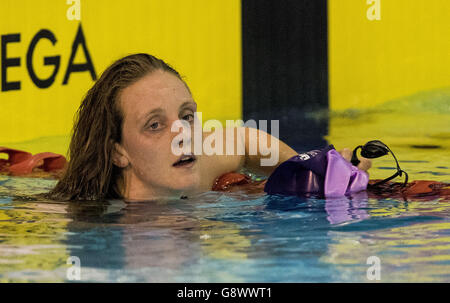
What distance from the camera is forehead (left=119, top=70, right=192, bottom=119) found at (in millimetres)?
2941

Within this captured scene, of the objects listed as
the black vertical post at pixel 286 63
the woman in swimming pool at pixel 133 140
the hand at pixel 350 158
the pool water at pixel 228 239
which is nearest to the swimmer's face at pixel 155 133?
the woman in swimming pool at pixel 133 140

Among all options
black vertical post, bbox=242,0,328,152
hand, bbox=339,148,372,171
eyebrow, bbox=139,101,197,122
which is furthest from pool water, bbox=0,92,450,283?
black vertical post, bbox=242,0,328,152

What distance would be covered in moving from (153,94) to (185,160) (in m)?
0.28

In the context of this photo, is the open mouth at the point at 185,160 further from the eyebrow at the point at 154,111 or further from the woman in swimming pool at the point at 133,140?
the eyebrow at the point at 154,111

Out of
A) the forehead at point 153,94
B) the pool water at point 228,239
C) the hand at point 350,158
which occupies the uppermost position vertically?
the forehead at point 153,94

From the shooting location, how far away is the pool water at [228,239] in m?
1.85

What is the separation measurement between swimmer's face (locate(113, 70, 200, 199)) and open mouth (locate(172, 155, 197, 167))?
0.01m

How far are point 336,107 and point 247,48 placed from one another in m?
0.76

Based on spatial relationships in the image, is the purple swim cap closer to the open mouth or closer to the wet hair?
the open mouth

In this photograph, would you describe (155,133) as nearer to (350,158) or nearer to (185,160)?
(185,160)

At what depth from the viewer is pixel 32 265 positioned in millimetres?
1968

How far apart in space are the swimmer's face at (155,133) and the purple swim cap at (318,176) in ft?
1.11

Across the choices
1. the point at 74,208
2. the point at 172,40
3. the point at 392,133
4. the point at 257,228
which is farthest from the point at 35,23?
the point at 257,228

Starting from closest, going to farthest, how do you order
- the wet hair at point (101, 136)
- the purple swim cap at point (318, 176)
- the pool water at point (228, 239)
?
the pool water at point (228, 239) → the purple swim cap at point (318, 176) → the wet hair at point (101, 136)
